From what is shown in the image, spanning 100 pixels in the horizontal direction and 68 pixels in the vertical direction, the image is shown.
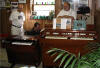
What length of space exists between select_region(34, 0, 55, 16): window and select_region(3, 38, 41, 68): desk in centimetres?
375

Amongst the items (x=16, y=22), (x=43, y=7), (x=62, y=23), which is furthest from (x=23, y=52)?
(x=43, y=7)

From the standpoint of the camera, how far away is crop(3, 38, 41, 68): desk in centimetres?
418

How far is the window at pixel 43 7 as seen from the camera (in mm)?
7802

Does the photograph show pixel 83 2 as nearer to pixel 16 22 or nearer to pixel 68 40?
pixel 16 22

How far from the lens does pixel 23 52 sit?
434cm

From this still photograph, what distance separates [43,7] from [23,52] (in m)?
3.97

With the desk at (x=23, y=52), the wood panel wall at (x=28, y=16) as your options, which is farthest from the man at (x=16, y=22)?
the desk at (x=23, y=52)

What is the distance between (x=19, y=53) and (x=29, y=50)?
0.30 meters

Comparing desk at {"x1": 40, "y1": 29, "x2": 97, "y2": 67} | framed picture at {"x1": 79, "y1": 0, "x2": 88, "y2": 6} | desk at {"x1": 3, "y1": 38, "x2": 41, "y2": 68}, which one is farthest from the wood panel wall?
desk at {"x1": 40, "y1": 29, "x2": 97, "y2": 67}

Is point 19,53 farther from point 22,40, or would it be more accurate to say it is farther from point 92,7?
point 92,7

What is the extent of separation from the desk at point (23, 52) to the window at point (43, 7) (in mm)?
3748

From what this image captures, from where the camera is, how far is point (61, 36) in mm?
3664

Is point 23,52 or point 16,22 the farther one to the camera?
point 16,22

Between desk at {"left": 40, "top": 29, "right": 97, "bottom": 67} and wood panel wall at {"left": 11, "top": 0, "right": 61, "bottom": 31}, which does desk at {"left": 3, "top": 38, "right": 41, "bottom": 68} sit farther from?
wood panel wall at {"left": 11, "top": 0, "right": 61, "bottom": 31}
